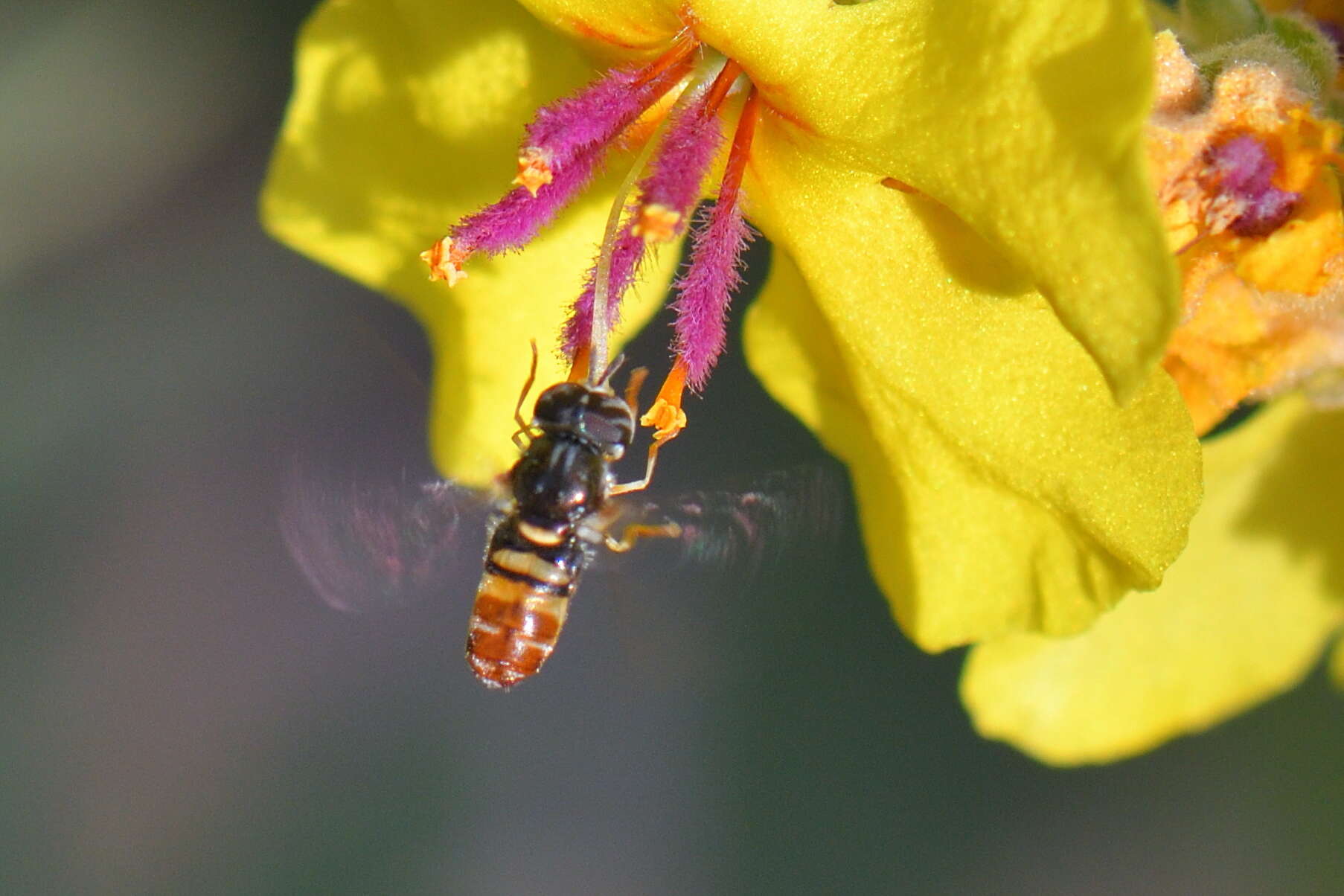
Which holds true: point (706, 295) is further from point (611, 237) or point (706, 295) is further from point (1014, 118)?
point (1014, 118)

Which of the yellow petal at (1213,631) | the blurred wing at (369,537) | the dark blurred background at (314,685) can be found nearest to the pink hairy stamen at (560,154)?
the blurred wing at (369,537)

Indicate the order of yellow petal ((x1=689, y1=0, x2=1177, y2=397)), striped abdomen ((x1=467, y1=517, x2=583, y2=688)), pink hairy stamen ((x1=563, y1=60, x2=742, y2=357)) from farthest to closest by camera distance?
striped abdomen ((x1=467, y1=517, x2=583, y2=688)) → pink hairy stamen ((x1=563, y1=60, x2=742, y2=357)) → yellow petal ((x1=689, y1=0, x2=1177, y2=397))

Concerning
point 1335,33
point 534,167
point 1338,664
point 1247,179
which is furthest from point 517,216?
point 1338,664

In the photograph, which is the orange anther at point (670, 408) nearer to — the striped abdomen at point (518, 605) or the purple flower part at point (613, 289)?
the purple flower part at point (613, 289)

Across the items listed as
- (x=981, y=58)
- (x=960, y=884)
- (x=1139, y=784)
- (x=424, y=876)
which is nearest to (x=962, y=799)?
(x=960, y=884)

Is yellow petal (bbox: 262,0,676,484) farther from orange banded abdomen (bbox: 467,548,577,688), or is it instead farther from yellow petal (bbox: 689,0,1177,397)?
yellow petal (bbox: 689,0,1177,397)

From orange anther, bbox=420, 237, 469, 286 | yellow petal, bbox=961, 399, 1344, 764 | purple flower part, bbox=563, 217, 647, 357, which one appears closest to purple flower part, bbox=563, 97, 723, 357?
purple flower part, bbox=563, 217, 647, 357

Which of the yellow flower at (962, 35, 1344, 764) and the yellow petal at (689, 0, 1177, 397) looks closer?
the yellow petal at (689, 0, 1177, 397)
